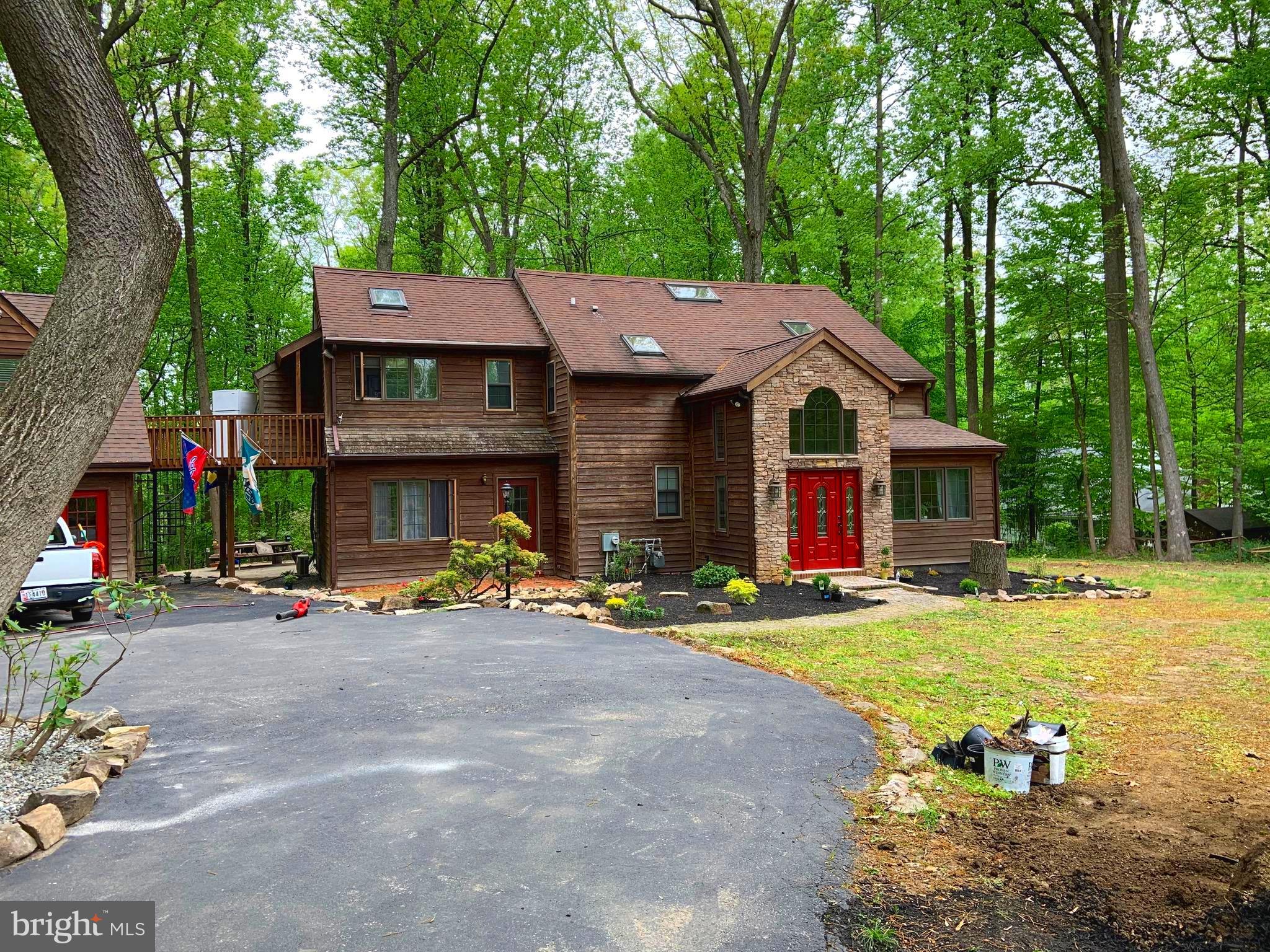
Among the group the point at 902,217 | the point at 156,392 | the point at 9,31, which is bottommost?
the point at 9,31

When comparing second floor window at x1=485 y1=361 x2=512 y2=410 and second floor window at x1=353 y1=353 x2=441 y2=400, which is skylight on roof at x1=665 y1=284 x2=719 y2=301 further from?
second floor window at x1=353 y1=353 x2=441 y2=400

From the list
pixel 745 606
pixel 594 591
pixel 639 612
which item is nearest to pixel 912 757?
pixel 639 612

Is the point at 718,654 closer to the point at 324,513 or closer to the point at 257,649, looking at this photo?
the point at 257,649

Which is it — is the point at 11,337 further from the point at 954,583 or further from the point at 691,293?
the point at 954,583

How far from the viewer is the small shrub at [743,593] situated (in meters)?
14.5

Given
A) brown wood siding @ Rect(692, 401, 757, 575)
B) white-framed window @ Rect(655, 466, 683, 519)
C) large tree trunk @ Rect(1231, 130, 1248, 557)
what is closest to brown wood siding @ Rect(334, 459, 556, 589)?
white-framed window @ Rect(655, 466, 683, 519)

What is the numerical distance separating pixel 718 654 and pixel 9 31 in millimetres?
8755

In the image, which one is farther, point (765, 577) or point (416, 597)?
point (765, 577)

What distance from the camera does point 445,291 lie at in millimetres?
20766

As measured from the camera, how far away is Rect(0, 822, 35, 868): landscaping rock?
4.23m

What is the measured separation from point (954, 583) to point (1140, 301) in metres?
9.92

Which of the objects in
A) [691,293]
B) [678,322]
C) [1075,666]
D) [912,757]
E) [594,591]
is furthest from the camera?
[691,293]

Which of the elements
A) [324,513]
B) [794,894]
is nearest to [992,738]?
[794,894]

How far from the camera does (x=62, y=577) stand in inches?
495
